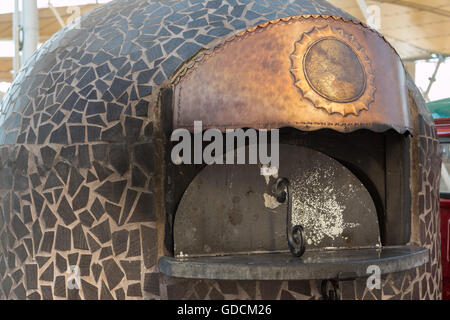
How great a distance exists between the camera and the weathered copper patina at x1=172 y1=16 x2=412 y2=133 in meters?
3.51

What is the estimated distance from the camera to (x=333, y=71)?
3.65 meters

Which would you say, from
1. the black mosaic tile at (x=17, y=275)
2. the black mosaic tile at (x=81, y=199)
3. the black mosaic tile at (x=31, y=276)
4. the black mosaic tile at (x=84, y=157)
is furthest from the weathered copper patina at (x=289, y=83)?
the black mosaic tile at (x=17, y=275)

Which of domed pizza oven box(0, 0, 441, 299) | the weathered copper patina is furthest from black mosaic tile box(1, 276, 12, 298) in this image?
the weathered copper patina

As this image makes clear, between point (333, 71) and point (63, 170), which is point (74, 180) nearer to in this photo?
point (63, 170)

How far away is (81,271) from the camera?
12.7ft

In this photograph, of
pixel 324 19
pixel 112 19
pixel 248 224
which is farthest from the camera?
pixel 112 19

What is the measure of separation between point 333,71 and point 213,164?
103 centimetres

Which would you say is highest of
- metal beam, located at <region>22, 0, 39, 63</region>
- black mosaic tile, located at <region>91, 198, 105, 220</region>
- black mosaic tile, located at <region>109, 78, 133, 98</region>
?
metal beam, located at <region>22, 0, 39, 63</region>

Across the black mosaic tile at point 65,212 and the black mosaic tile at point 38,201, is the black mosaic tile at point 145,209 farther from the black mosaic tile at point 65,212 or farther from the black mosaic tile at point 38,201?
the black mosaic tile at point 38,201

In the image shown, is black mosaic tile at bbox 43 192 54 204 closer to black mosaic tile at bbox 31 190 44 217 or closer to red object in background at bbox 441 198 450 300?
black mosaic tile at bbox 31 190 44 217

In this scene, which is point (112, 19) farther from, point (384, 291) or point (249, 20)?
point (384, 291)
